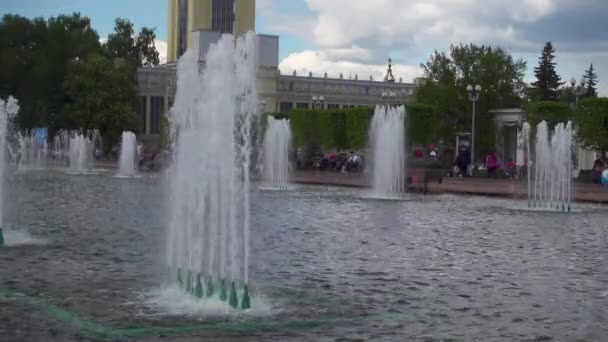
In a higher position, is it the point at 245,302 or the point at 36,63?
the point at 36,63

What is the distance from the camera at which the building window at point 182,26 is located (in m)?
95.3

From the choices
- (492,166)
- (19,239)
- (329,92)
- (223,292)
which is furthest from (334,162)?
(329,92)

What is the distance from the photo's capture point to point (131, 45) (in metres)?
82.8

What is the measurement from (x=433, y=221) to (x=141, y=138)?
218 feet

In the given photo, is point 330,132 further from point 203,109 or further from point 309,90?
point 203,109

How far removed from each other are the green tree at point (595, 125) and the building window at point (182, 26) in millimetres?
59361

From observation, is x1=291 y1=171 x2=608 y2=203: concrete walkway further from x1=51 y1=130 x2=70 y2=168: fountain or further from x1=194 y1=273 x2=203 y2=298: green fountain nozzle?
x1=51 y1=130 x2=70 y2=168: fountain

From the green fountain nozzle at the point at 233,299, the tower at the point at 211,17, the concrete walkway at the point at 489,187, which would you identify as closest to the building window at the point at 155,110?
the tower at the point at 211,17

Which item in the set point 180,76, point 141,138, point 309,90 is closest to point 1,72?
point 141,138

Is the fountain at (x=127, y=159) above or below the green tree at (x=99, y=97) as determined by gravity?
below

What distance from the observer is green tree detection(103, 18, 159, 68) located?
78.8m

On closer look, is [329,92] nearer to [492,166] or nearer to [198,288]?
[492,166]

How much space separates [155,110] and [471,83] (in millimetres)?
29462

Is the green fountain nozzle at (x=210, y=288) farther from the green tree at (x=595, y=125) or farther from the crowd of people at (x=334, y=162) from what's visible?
the crowd of people at (x=334, y=162)
